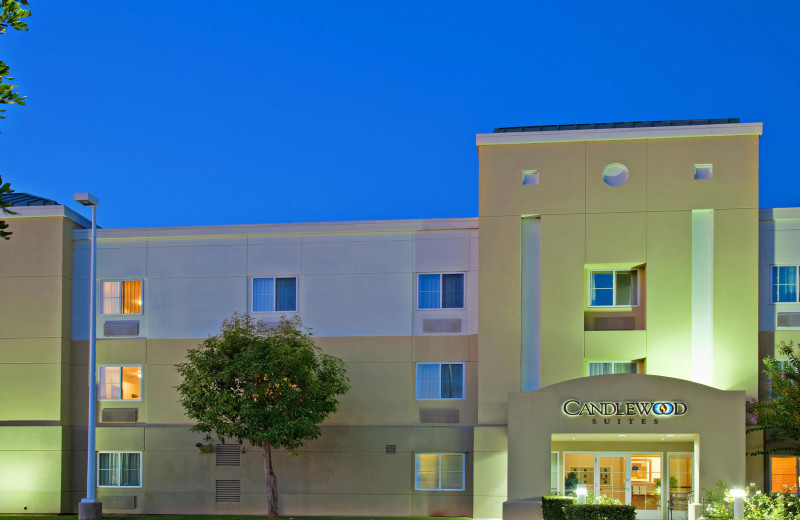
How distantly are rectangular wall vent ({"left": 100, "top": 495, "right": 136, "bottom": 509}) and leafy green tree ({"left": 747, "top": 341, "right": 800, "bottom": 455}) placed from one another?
65.6ft

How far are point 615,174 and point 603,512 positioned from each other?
11148mm

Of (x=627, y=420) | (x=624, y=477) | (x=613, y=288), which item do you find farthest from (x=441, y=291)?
(x=624, y=477)

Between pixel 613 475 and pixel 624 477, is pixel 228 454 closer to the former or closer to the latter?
pixel 613 475

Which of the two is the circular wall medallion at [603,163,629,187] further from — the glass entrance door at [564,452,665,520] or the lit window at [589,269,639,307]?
the glass entrance door at [564,452,665,520]

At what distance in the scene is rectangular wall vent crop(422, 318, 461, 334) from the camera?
28672mm

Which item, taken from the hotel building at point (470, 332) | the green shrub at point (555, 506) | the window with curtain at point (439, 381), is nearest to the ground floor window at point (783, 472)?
the hotel building at point (470, 332)

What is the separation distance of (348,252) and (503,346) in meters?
6.20

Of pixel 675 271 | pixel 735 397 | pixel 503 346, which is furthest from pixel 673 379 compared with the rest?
pixel 503 346

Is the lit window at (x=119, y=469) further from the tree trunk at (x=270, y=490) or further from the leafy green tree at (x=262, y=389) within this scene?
the tree trunk at (x=270, y=490)

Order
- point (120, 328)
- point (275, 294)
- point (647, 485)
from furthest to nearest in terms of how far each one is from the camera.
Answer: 1. point (120, 328)
2. point (275, 294)
3. point (647, 485)

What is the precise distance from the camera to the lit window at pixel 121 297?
99.1 feet

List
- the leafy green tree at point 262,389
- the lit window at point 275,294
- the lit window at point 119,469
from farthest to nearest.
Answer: the lit window at point 275,294
the lit window at point 119,469
the leafy green tree at point 262,389

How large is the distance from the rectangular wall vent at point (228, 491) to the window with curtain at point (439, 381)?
675 cm

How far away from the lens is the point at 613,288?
2769 centimetres
